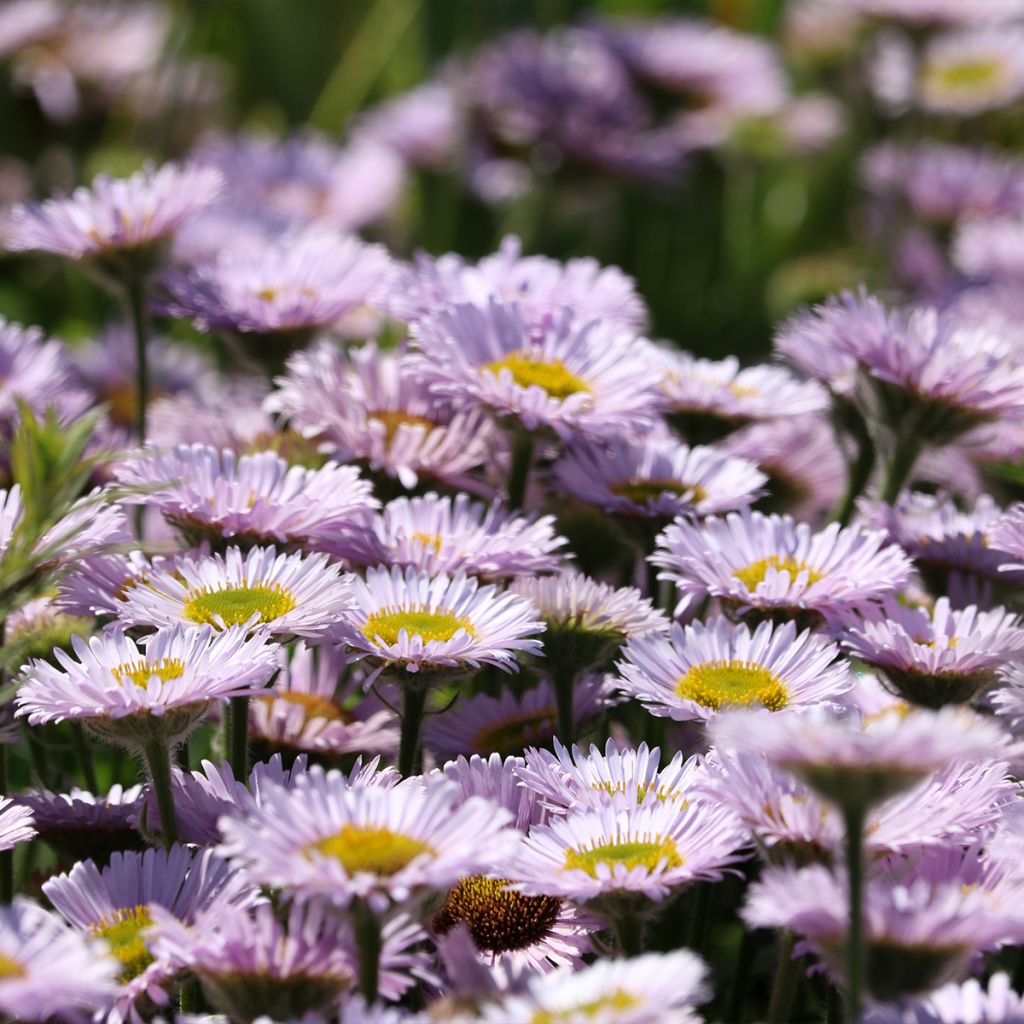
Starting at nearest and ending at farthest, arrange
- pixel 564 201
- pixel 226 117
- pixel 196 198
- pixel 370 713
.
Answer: pixel 370 713 < pixel 196 198 < pixel 564 201 < pixel 226 117

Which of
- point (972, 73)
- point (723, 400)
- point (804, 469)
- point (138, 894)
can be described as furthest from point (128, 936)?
point (972, 73)

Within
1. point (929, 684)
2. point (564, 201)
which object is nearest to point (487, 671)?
point (929, 684)

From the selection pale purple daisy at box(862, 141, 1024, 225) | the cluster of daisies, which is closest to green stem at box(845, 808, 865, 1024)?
the cluster of daisies

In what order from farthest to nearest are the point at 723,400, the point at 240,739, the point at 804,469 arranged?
1. the point at 804,469
2. the point at 723,400
3. the point at 240,739

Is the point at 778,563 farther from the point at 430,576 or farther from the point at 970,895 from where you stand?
the point at 970,895

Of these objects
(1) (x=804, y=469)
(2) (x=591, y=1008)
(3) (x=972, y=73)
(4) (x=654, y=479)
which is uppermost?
(3) (x=972, y=73)

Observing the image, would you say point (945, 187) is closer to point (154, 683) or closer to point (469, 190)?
point (469, 190)
